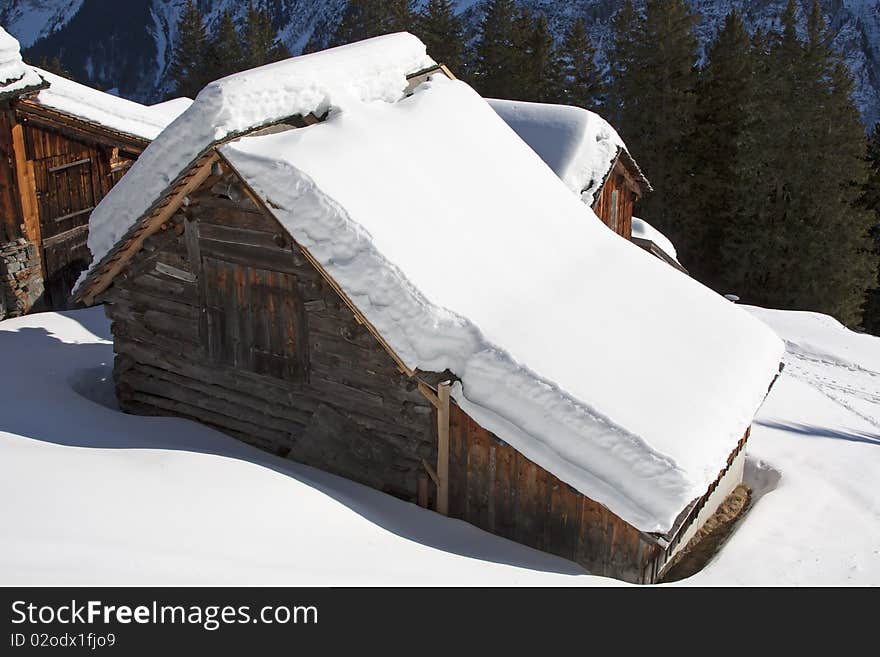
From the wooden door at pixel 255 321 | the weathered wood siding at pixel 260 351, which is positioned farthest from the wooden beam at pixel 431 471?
the wooden door at pixel 255 321

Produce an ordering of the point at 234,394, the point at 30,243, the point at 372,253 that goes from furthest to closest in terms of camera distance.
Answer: the point at 30,243
the point at 234,394
the point at 372,253

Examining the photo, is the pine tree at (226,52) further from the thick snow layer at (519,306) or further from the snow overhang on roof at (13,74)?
the thick snow layer at (519,306)

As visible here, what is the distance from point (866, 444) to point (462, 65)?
3153 cm

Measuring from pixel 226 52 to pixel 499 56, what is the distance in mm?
13990

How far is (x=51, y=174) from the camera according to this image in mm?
16719

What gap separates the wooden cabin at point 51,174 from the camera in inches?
624

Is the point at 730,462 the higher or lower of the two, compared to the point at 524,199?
lower

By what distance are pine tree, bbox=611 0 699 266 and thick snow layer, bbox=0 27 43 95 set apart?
23079 mm

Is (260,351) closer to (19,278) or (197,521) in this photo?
(197,521)

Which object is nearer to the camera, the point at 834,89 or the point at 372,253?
the point at 372,253

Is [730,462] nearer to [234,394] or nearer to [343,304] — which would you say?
[343,304]

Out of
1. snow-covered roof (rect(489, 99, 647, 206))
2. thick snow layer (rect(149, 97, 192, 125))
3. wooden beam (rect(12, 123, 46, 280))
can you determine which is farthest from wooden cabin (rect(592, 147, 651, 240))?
wooden beam (rect(12, 123, 46, 280))

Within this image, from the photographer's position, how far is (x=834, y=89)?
2983cm

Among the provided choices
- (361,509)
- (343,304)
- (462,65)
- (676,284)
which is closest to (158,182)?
(343,304)
